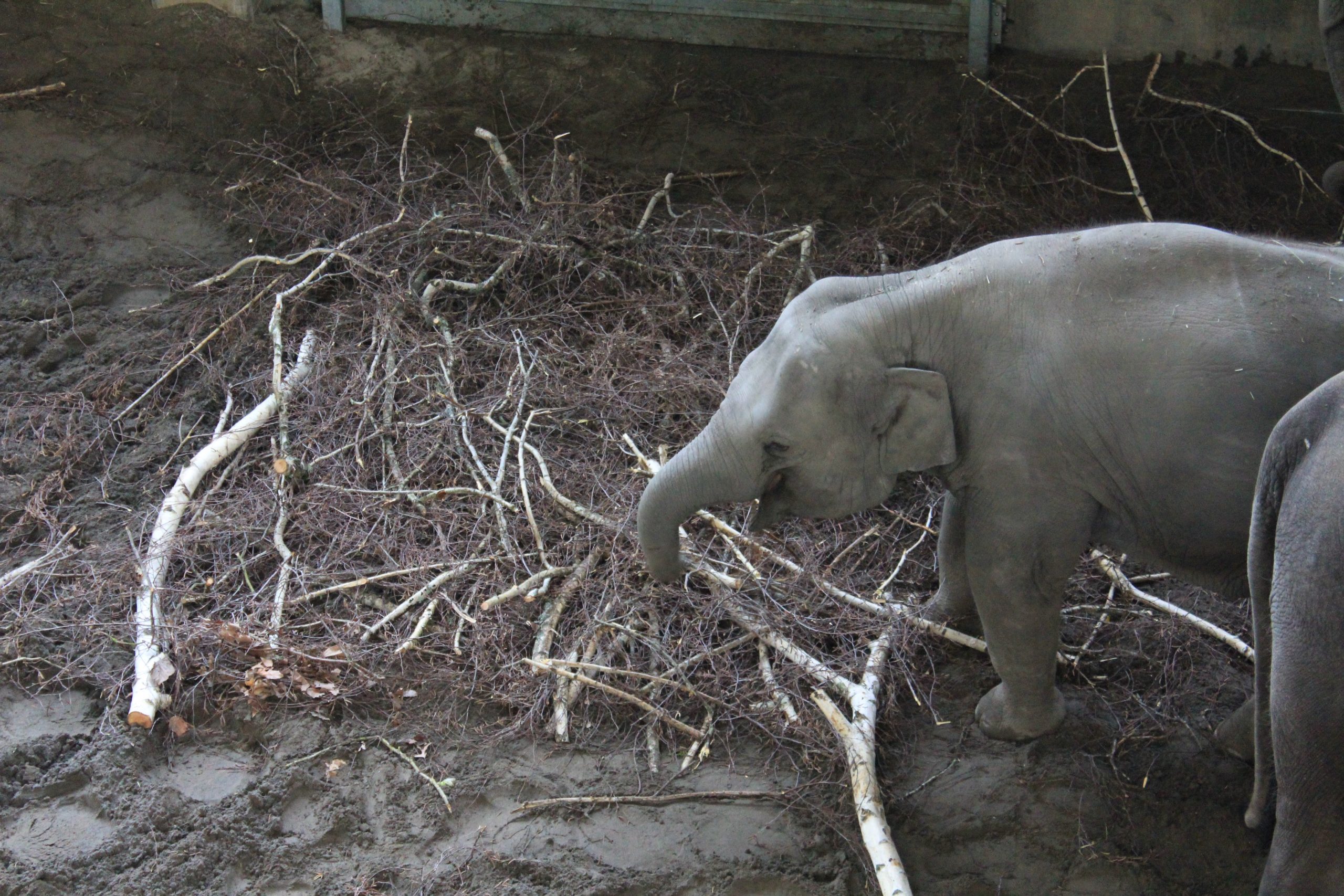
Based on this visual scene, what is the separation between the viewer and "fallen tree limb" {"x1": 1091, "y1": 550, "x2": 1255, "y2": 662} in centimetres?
471

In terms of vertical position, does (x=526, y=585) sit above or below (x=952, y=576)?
below

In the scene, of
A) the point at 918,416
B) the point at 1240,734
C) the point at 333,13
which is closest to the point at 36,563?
the point at 918,416

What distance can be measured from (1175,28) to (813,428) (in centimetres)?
559

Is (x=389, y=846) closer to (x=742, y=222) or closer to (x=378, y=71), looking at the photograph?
(x=742, y=222)

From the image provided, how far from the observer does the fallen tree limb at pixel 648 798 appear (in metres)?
4.28

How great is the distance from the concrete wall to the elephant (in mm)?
4575

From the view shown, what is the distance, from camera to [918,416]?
395cm

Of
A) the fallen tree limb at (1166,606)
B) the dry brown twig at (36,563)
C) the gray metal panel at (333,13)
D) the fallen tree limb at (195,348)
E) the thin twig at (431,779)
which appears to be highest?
the gray metal panel at (333,13)

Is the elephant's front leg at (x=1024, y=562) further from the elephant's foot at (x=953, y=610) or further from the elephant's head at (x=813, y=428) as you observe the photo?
the elephant's foot at (x=953, y=610)

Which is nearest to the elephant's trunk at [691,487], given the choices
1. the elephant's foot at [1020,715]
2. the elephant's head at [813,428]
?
the elephant's head at [813,428]

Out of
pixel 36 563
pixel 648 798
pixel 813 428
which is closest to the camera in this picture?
pixel 813 428

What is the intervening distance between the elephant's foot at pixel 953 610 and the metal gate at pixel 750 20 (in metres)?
4.29

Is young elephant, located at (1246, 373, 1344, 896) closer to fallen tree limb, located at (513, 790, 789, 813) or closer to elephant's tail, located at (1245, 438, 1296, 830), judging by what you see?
elephant's tail, located at (1245, 438, 1296, 830)

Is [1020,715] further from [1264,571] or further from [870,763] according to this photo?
[1264,571]
